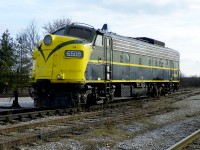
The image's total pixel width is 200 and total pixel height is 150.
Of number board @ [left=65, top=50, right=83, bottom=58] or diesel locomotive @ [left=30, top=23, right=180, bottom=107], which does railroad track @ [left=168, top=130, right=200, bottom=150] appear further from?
number board @ [left=65, top=50, right=83, bottom=58]

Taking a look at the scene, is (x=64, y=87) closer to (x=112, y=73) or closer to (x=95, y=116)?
(x=95, y=116)

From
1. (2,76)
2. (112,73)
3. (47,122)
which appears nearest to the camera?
(47,122)

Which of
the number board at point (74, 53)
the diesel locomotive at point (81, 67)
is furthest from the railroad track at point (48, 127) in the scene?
the number board at point (74, 53)

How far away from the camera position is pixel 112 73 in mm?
15805

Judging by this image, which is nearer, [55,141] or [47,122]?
[55,141]

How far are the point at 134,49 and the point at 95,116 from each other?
662cm

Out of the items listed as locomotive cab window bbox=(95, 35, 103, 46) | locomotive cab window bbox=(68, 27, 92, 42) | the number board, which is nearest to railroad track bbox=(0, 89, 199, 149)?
the number board

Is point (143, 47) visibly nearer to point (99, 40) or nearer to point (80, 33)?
point (99, 40)

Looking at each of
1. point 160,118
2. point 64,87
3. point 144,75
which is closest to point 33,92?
point 64,87

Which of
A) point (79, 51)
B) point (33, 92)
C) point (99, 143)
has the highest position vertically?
point (79, 51)

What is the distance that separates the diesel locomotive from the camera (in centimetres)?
1339

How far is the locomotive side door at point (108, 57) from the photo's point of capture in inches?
601

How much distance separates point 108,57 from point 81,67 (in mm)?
2462

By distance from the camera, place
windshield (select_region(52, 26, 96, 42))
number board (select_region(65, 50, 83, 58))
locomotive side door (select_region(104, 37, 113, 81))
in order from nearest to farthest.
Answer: number board (select_region(65, 50, 83, 58)) → windshield (select_region(52, 26, 96, 42)) → locomotive side door (select_region(104, 37, 113, 81))
